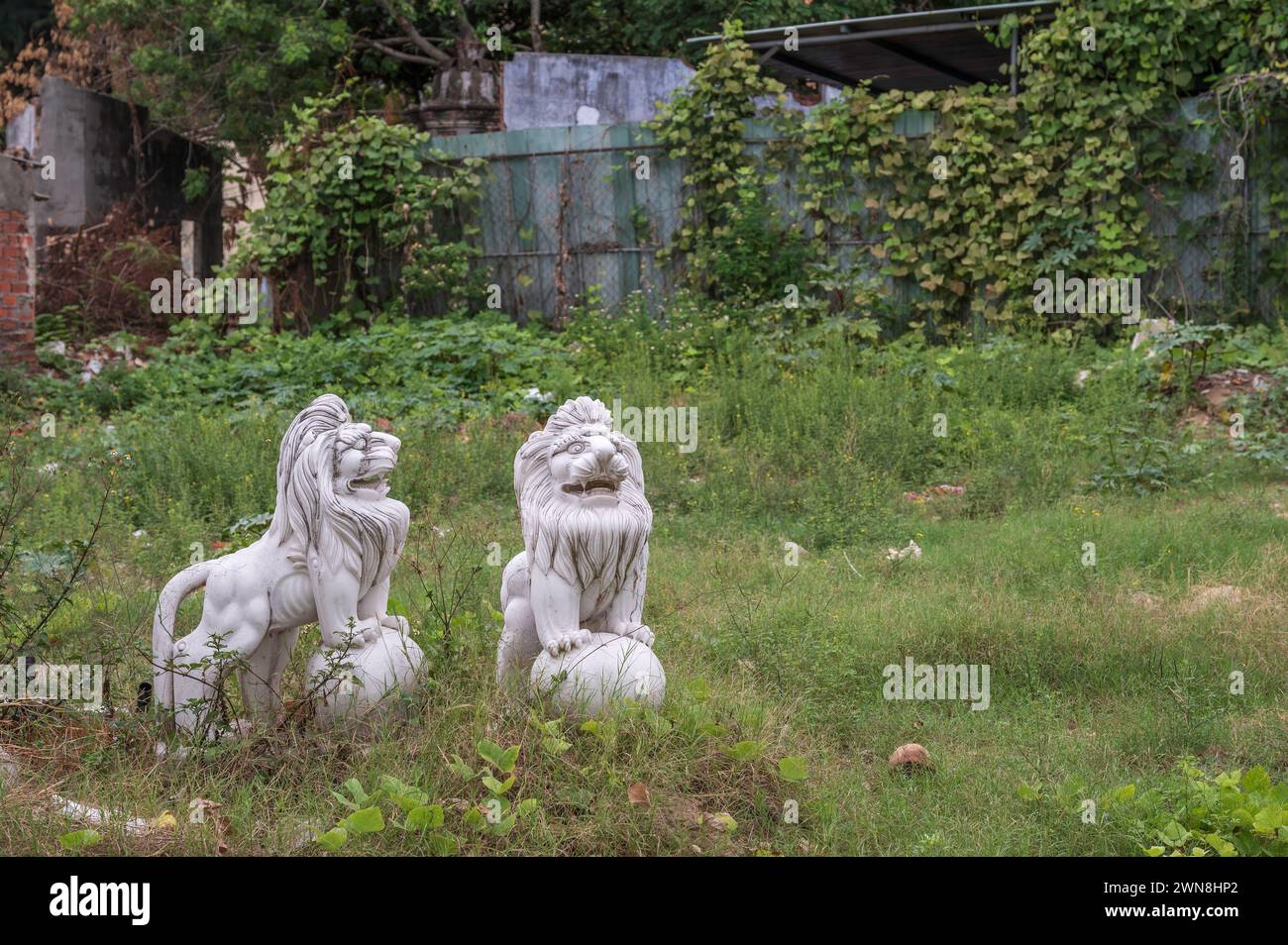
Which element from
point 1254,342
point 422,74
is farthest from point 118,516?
point 422,74

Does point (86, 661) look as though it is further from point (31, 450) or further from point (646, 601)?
point (31, 450)

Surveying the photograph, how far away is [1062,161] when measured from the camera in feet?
38.1

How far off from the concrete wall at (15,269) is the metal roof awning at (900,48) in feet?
21.0

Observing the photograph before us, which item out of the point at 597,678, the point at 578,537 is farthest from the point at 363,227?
the point at 597,678

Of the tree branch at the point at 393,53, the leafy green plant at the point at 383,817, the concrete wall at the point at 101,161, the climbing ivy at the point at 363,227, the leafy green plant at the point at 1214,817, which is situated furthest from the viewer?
the tree branch at the point at 393,53

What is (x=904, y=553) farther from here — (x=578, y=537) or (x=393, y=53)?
(x=393, y=53)

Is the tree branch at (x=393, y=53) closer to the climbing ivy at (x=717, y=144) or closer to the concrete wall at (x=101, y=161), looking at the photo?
the concrete wall at (x=101, y=161)

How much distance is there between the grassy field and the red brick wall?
8.73 feet

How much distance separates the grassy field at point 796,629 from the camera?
4203 mm

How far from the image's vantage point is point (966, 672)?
566 centimetres

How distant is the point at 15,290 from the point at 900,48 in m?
8.89

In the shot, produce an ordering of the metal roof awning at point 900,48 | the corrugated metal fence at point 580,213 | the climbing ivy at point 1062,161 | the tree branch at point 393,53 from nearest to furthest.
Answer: the climbing ivy at point 1062,161, the metal roof awning at point 900,48, the corrugated metal fence at point 580,213, the tree branch at point 393,53

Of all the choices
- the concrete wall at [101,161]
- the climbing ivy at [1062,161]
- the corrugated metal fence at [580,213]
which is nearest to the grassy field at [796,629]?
the climbing ivy at [1062,161]

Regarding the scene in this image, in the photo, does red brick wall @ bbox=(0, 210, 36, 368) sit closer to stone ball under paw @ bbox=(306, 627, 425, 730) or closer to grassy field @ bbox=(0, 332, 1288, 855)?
grassy field @ bbox=(0, 332, 1288, 855)
